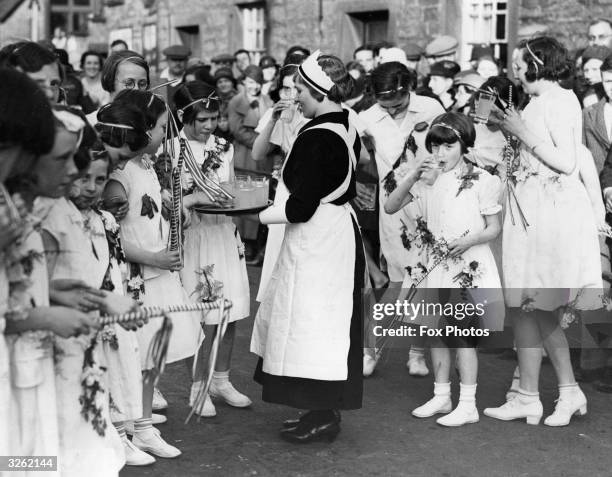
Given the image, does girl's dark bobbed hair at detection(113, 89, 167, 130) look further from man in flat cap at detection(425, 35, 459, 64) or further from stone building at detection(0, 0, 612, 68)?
stone building at detection(0, 0, 612, 68)

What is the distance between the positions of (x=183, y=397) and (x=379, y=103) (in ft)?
7.69

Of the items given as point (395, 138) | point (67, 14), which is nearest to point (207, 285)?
point (395, 138)

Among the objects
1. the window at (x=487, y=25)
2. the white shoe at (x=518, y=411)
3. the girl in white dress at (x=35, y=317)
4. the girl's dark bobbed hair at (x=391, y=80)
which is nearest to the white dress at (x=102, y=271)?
the girl in white dress at (x=35, y=317)

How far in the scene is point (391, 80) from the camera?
691 cm

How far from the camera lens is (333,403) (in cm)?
512

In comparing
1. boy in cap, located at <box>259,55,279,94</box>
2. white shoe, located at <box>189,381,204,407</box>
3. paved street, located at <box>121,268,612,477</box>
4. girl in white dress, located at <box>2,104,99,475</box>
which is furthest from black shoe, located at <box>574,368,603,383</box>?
boy in cap, located at <box>259,55,279,94</box>

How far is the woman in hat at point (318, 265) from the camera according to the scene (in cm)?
503

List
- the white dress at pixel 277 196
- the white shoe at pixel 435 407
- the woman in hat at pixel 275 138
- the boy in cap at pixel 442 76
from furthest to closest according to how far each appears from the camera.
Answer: the boy in cap at pixel 442 76, the woman in hat at pixel 275 138, the white shoe at pixel 435 407, the white dress at pixel 277 196

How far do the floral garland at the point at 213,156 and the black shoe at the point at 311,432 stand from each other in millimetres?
1438

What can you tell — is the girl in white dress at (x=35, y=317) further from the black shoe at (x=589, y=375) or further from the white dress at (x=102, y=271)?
the black shoe at (x=589, y=375)

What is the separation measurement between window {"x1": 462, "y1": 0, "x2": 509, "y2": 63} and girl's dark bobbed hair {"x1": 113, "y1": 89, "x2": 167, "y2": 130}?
9918 mm

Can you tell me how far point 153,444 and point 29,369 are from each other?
1.76m

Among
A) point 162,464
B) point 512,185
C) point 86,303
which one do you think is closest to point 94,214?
point 86,303

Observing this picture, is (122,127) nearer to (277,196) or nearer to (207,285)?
(277,196)
